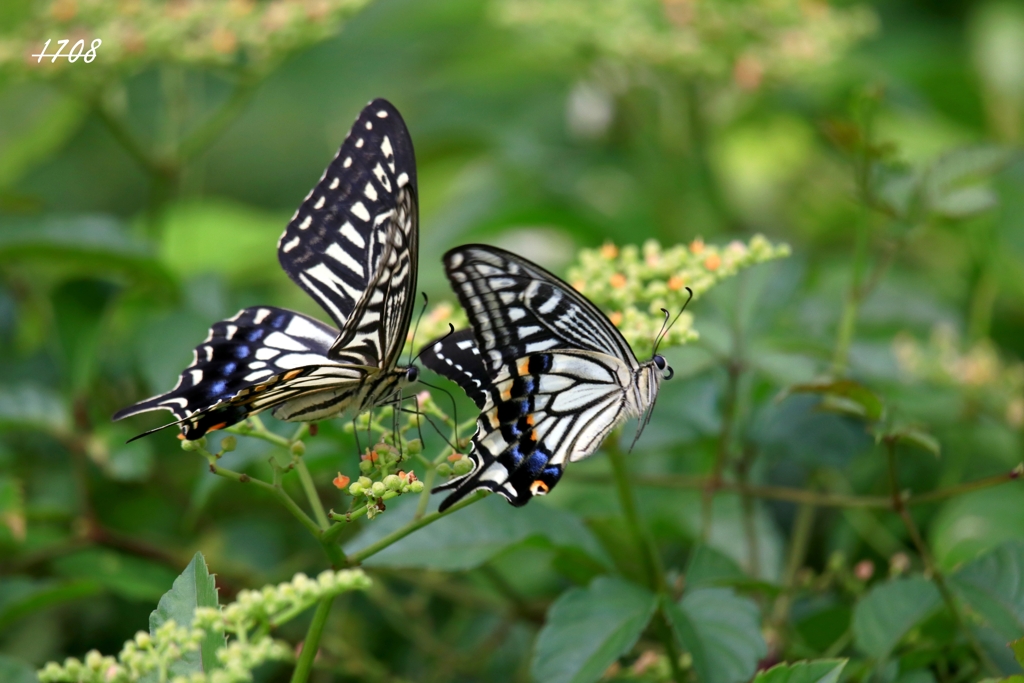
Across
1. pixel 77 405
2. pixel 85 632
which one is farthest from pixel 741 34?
pixel 85 632

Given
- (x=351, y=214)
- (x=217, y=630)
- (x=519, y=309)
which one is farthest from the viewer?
(x=351, y=214)

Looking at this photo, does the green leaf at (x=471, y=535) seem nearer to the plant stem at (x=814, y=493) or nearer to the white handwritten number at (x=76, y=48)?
the plant stem at (x=814, y=493)

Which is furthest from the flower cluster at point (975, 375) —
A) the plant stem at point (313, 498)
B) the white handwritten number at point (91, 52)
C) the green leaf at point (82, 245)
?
the white handwritten number at point (91, 52)

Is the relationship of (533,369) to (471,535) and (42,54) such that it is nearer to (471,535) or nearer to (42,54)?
(471,535)

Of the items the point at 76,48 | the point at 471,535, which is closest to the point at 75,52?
the point at 76,48

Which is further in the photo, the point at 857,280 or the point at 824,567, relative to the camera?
the point at 824,567

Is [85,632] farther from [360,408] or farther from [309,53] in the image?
[309,53]
